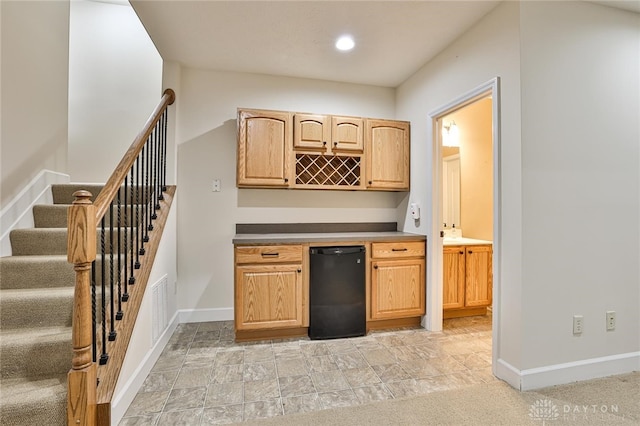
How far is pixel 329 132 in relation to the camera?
10.1ft

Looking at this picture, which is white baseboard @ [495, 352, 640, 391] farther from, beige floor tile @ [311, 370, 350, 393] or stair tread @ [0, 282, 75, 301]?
stair tread @ [0, 282, 75, 301]

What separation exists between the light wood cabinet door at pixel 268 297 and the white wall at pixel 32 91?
6.04 ft

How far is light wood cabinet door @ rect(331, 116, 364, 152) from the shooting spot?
10.1ft

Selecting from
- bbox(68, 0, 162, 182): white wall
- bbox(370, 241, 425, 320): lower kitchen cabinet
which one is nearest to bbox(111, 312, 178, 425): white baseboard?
bbox(370, 241, 425, 320): lower kitchen cabinet

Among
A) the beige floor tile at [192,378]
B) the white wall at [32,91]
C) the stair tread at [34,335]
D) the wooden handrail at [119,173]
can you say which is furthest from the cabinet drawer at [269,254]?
the white wall at [32,91]

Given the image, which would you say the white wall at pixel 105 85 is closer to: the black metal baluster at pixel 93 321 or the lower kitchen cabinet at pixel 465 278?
the black metal baluster at pixel 93 321

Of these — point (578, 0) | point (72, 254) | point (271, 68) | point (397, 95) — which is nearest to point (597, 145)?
point (578, 0)

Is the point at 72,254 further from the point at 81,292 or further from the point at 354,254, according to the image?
the point at 354,254

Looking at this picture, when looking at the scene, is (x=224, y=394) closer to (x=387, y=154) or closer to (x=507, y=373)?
(x=507, y=373)

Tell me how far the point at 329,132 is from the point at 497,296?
206cm

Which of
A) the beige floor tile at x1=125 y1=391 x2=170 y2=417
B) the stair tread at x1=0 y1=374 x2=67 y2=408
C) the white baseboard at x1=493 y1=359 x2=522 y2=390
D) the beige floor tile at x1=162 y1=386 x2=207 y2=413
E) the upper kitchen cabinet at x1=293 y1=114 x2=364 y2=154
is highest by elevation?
the upper kitchen cabinet at x1=293 y1=114 x2=364 y2=154

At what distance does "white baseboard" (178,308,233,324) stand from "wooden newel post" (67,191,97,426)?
5.72 ft

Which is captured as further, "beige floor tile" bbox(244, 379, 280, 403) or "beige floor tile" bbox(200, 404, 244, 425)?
"beige floor tile" bbox(244, 379, 280, 403)

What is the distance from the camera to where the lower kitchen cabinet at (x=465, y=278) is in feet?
10.5
